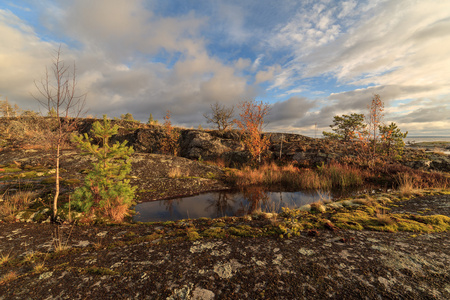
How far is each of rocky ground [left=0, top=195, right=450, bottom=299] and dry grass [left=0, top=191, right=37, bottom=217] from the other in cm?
206

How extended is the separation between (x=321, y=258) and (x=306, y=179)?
9913 mm

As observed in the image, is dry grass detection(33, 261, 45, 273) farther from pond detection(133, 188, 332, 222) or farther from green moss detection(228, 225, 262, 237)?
pond detection(133, 188, 332, 222)

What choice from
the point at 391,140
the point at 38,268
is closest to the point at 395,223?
the point at 38,268

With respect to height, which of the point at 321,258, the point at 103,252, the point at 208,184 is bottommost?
the point at 208,184

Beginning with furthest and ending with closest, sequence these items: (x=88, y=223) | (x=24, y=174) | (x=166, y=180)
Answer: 1. (x=166, y=180)
2. (x=24, y=174)
3. (x=88, y=223)

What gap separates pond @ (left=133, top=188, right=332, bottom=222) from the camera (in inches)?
258

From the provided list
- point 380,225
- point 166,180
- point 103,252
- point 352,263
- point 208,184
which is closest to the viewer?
point 352,263

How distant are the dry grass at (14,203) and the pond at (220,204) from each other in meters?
3.16

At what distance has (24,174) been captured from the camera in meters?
8.22

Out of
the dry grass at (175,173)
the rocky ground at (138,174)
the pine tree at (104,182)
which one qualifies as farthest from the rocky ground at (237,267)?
the dry grass at (175,173)

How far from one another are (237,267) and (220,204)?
584cm

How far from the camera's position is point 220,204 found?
8.08m

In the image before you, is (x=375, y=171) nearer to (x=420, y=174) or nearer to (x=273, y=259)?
(x=420, y=174)

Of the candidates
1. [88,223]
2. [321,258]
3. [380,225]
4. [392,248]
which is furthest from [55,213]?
[380,225]
